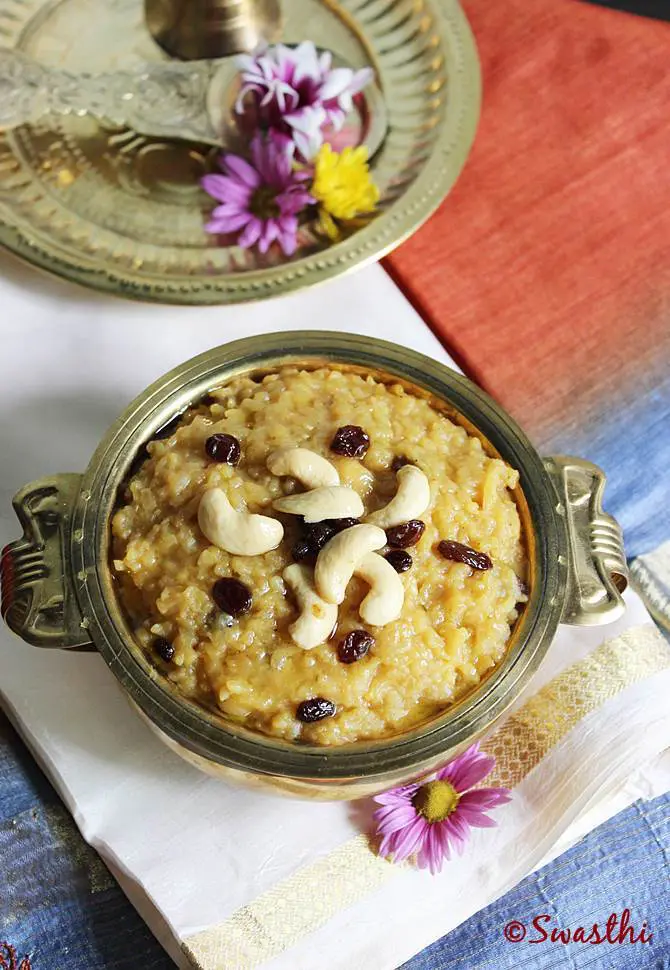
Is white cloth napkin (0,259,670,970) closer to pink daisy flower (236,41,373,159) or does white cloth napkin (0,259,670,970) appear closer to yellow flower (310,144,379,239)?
yellow flower (310,144,379,239)

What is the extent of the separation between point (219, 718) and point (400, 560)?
385 mm

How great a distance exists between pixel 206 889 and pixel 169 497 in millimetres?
758

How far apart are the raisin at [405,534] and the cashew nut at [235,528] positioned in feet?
0.60

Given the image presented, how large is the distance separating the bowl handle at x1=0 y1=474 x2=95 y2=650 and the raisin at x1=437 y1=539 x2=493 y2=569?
0.61 metres

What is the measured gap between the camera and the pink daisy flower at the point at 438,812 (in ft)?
6.46

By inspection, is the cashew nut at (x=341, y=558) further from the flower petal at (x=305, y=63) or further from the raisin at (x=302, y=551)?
the flower petal at (x=305, y=63)

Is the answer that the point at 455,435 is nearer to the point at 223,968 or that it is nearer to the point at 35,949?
the point at 223,968

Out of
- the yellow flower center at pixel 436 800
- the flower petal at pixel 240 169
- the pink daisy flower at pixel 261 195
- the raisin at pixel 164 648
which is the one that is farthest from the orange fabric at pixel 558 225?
the raisin at pixel 164 648

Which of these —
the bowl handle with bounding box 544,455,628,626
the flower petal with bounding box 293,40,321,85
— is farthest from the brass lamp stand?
the bowl handle with bounding box 544,455,628,626

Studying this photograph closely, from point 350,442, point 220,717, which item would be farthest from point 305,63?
point 220,717

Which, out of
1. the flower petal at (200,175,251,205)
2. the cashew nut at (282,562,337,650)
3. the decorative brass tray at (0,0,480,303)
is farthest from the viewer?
the flower petal at (200,175,251,205)

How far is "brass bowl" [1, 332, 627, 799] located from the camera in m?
1.62

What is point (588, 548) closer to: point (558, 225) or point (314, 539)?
point (314, 539)

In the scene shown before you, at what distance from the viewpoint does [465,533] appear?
173cm
